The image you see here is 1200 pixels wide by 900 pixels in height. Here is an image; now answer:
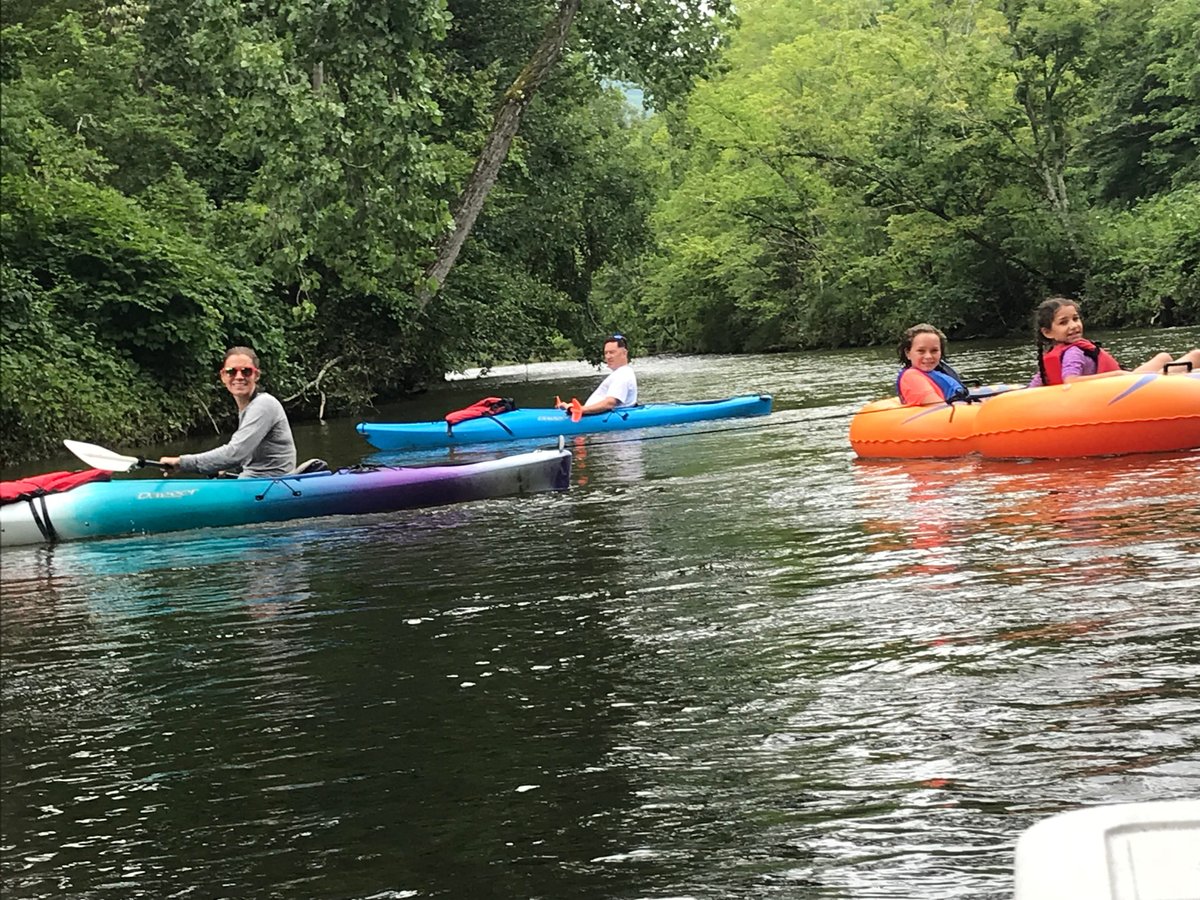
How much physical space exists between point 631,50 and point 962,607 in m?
18.9

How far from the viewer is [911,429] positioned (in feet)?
32.8

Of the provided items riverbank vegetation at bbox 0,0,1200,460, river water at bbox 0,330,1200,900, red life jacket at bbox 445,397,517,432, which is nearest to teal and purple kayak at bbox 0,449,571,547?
river water at bbox 0,330,1200,900

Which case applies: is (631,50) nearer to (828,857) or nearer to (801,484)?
(801,484)

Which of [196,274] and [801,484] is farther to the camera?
[196,274]

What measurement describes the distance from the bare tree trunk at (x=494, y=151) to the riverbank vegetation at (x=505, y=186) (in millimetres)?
60

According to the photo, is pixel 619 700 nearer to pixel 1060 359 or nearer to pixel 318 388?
pixel 1060 359

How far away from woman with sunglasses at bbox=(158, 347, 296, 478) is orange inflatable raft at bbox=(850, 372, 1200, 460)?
13.6 feet

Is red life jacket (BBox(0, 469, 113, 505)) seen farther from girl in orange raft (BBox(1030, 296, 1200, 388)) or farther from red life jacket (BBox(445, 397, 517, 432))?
girl in orange raft (BBox(1030, 296, 1200, 388))

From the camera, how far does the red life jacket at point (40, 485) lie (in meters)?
9.02

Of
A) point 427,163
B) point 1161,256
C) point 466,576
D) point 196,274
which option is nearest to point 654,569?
point 466,576

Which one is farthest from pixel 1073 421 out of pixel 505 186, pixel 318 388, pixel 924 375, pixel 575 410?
pixel 505 186

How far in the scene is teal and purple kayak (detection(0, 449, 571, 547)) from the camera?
29.5 feet

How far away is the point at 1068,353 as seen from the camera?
9430mm

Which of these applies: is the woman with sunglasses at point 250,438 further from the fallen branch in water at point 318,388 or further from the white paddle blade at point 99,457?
the fallen branch in water at point 318,388
